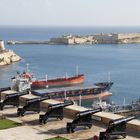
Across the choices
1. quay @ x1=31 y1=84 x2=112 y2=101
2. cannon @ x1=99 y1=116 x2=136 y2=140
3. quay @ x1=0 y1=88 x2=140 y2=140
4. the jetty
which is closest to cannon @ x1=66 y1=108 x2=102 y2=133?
quay @ x1=0 y1=88 x2=140 y2=140

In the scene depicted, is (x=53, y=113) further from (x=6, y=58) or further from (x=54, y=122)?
(x=6, y=58)

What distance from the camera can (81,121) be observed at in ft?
46.7

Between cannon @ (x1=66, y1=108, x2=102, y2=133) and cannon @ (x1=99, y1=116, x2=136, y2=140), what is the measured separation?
1368mm

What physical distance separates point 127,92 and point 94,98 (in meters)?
5.70

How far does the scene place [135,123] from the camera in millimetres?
14180

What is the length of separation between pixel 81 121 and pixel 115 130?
64.6 inches

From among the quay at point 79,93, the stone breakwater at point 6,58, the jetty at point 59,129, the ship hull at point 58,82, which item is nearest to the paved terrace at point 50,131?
the jetty at point 59,129

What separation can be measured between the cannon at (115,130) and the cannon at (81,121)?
53.9 inches

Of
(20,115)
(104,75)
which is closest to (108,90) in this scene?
(104,75)

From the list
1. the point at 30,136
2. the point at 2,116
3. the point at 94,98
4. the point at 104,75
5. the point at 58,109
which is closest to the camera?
the point at 30,136

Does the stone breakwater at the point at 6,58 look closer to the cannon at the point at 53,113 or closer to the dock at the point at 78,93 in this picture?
the dock at the point at 78,93

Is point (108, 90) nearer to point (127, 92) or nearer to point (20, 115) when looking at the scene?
point (127, 92)

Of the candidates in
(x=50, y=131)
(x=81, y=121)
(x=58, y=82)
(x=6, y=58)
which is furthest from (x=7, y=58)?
(x=81, y=121)

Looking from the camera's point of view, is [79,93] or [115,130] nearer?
[115,130]
